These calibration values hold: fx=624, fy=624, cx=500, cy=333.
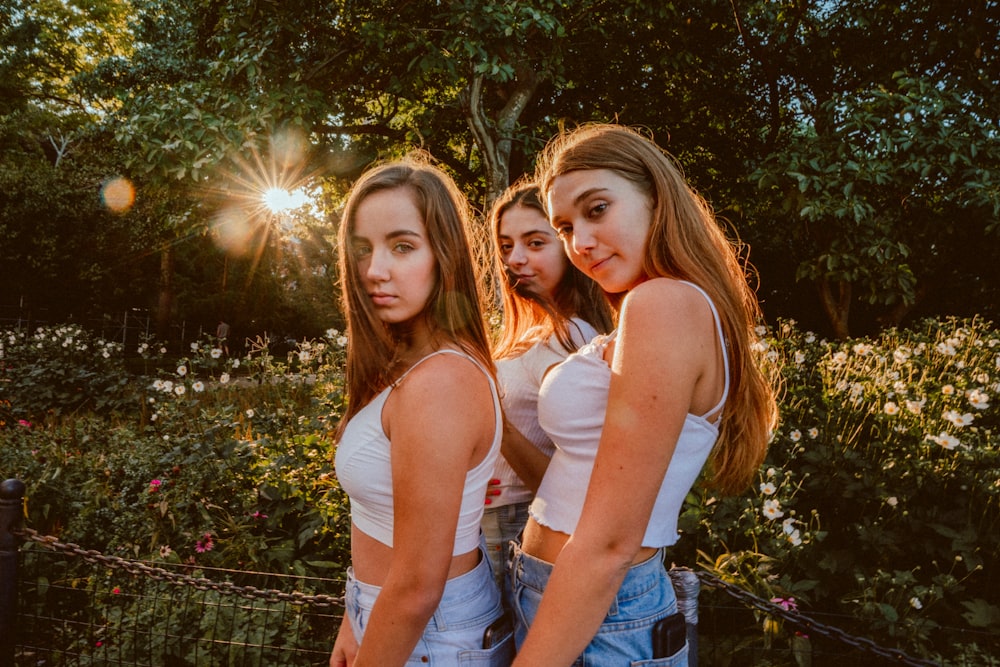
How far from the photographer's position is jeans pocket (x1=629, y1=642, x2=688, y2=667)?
4.09 feet

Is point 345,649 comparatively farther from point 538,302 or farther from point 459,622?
point 538,302

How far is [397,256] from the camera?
4.78 feet

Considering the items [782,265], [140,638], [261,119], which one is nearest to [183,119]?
[261,119]

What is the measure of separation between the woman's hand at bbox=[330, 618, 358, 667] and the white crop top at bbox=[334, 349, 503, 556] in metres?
0.43

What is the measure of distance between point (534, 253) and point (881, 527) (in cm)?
236

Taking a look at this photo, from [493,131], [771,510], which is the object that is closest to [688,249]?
[771,510]

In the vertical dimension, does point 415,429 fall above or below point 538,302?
below

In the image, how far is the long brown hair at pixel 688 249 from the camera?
1317 millimetres

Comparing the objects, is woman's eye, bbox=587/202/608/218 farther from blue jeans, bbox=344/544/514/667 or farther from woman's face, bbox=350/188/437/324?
blue jeans, bbox=344/544/514/667

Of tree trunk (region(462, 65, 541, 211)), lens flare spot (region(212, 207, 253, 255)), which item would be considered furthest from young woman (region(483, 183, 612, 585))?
lens flare spot (region(212, 207, 253, 255))

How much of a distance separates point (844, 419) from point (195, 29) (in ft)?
33.3

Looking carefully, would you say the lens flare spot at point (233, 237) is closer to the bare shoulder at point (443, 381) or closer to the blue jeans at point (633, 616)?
the bare shoulder at point (443, 381)

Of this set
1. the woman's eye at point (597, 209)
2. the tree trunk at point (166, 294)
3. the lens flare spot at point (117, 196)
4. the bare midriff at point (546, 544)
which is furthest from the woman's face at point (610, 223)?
the tree trunk at point (166, 294)

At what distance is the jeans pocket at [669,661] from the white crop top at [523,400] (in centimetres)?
83
